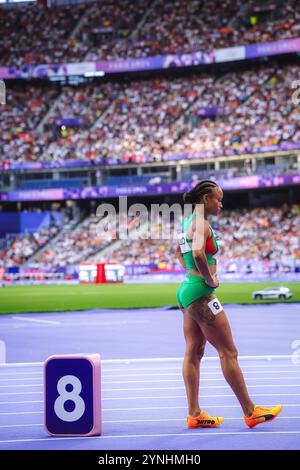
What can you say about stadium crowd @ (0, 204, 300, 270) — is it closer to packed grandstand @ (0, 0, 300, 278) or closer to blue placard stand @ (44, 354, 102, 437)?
packed grandstand @ (0, 0, 300, 278)

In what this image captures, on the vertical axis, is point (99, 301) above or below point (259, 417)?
below

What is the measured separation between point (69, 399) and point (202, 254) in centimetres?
165

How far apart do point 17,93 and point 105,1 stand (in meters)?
10.8

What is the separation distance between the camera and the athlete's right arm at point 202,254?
6656 millimetres

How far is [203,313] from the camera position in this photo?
6777mm

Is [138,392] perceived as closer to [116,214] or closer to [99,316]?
[99,316]

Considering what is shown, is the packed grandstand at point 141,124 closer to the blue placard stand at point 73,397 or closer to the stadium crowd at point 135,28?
the stadium crowd at point 135,28

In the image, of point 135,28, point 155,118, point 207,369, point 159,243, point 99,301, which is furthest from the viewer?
point 135,28

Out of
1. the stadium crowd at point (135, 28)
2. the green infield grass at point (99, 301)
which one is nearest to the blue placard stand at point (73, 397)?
the green infield grass at point (99, 301)

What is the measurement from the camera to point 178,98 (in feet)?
195

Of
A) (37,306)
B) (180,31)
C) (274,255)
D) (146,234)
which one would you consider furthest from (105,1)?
(37,306)

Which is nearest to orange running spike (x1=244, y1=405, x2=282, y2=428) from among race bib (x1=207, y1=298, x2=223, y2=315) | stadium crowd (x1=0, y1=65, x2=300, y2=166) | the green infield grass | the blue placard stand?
race bib (x1=207, y1=298, x2=223, y2=315)

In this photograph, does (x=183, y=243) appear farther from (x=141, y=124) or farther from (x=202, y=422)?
(x=141, y=124)

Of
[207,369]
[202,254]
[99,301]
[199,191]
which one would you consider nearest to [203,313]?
[202,254]
